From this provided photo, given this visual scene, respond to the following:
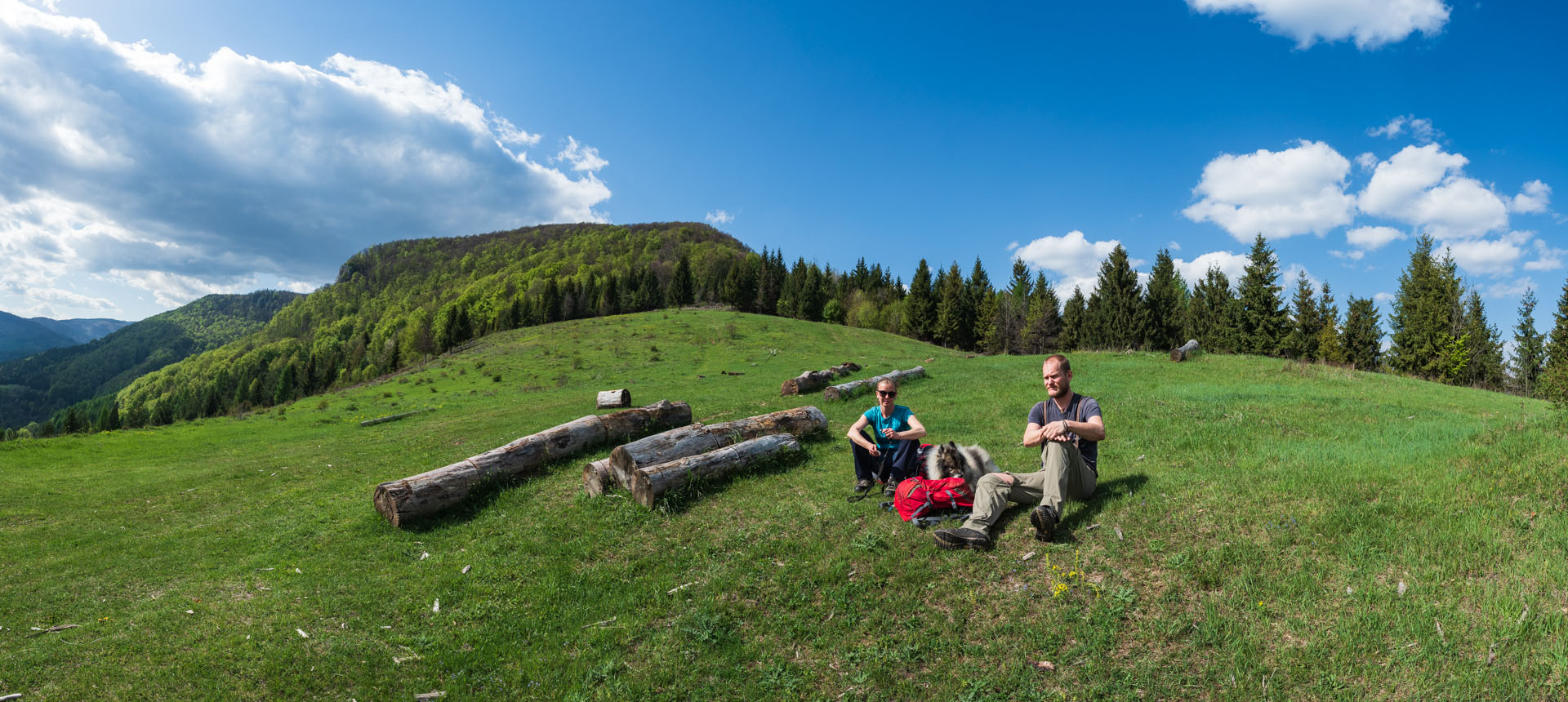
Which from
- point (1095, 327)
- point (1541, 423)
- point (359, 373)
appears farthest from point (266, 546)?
point (359, 373)

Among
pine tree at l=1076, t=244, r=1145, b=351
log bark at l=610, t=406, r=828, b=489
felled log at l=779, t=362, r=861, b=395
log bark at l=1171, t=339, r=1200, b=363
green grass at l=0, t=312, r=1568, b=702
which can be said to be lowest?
green grass at l=0, t=312, r=1568, b=702

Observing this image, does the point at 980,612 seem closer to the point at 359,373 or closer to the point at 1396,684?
the point at 1396,684

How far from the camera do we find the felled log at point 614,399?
24062 millimetres

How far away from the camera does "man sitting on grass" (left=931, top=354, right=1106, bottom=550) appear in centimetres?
708

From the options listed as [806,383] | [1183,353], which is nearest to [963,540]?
[806,383]

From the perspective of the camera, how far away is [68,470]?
16344mm

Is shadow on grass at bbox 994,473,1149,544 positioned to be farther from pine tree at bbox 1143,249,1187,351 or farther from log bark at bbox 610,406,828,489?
pine tree at bbox 1143,249,1187,351

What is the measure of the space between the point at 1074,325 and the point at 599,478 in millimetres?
68114

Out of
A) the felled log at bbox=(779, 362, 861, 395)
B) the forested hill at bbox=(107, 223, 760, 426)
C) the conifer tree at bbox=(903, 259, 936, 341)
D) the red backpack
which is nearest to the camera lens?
the red backpack

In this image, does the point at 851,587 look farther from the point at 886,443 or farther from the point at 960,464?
the point at 886,443

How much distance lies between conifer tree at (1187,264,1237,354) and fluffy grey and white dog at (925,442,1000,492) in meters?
55.2

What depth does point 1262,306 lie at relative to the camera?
48156mm

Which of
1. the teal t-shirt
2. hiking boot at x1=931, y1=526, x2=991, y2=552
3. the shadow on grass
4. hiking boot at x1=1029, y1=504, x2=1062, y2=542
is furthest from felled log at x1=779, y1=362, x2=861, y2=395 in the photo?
hiking boot at x1=1029, y1=504, x2=1062, y2=542

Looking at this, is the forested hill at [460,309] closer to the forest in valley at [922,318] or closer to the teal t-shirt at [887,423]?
the forest in valley at [922,318]
